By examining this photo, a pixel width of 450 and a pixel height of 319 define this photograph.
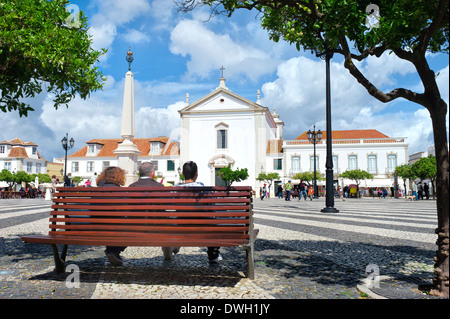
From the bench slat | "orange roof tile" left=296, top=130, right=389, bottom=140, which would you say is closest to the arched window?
"orange roof tile" left=296, top=130, right=389, bottom=140

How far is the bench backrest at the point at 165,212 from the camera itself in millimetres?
3631

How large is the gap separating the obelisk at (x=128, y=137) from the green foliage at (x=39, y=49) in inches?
586

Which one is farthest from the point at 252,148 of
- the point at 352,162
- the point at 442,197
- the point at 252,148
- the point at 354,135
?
the point at 442,197

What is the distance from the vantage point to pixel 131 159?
66.1 ft

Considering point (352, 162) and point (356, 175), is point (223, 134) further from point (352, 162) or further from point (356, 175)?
point (356, 175)

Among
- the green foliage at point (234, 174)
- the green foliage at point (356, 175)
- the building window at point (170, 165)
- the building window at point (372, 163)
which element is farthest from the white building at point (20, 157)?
the building window at point (372, 163)

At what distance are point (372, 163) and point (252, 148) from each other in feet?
50.1

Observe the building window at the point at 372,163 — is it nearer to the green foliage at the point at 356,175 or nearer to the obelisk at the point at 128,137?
the green foliage at the point at 356,175

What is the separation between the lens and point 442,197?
10.2 ft

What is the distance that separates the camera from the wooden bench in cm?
361

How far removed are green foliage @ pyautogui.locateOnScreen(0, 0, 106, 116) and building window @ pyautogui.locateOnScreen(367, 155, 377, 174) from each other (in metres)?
47.5

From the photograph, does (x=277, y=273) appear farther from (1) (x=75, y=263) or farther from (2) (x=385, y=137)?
(2) (x=385, y=137)

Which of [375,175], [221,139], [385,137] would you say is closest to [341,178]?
[375,175]
